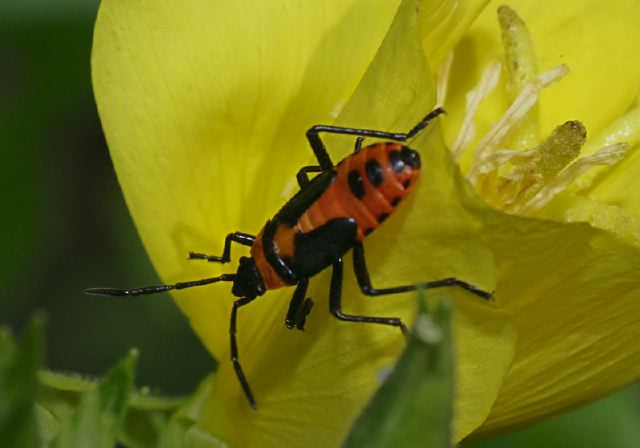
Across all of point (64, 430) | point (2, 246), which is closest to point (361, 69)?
point (64, 430)

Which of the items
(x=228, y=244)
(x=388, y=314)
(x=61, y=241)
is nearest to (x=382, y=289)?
(x=388, y=314)

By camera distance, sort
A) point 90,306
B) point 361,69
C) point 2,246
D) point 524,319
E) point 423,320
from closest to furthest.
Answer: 1. point 423,320
2. point 524,319
3. point 361,69
4. point 2,246
5. point 90,306

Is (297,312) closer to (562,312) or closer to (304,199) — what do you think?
(304,199)

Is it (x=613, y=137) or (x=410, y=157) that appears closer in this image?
(x=410, y=157)

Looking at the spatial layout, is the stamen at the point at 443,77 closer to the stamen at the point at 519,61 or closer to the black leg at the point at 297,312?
the stamen at the point at 519,61

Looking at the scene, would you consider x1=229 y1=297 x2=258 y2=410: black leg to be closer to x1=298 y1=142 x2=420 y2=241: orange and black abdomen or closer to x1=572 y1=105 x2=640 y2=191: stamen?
x1=298 y1=142 x2=420 y2=241: orange and black abdomen

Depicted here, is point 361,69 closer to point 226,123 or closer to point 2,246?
point 226,123
